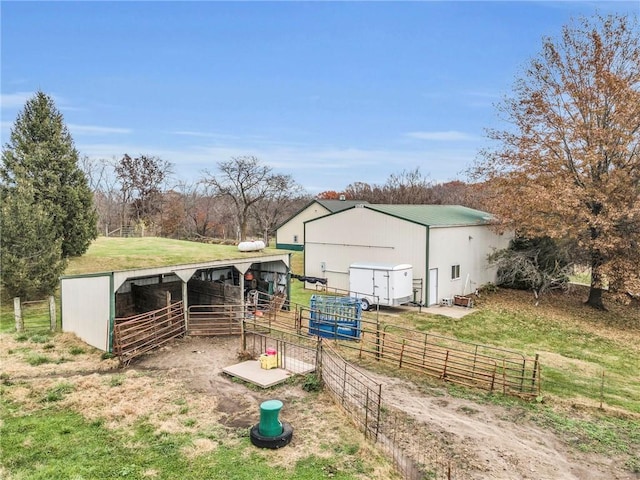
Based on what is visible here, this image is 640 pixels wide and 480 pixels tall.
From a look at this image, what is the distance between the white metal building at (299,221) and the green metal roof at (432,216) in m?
14.2

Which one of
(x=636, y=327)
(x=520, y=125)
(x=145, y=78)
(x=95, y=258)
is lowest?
(x=636, y=327)

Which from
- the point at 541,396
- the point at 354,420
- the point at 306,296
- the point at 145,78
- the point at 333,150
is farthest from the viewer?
the point at 333,150

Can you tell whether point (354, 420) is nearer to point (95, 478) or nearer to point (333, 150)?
point (95, 478)

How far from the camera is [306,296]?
21.6 m

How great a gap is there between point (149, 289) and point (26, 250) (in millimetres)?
4665

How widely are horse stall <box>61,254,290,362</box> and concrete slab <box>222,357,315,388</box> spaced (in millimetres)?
3131

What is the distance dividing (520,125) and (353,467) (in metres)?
20.5

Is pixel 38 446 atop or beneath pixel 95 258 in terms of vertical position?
beneath

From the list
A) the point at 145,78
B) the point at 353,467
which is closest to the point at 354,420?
the point at 353,467

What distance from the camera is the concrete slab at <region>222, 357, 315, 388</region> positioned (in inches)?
395

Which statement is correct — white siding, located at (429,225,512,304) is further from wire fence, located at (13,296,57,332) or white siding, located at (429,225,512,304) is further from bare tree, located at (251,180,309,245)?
bare tree, located at (251,180,309,245)

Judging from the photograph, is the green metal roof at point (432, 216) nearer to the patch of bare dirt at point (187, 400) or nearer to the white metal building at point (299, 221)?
the patch of bare dirt at point (187, 400)

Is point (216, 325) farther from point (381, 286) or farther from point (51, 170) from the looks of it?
point (51, 170)

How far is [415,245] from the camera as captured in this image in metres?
20.1
